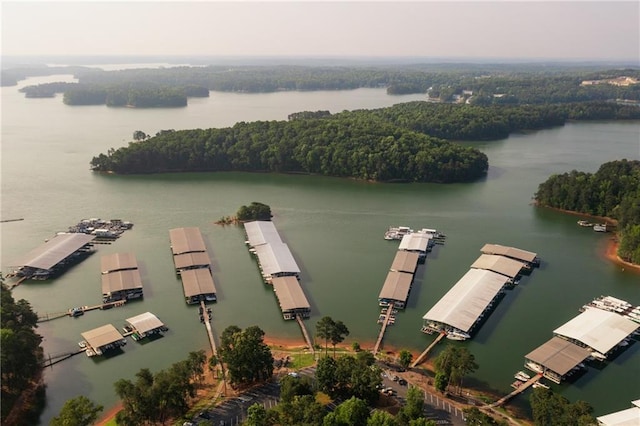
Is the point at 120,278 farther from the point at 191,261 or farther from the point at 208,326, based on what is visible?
the point at 208,326

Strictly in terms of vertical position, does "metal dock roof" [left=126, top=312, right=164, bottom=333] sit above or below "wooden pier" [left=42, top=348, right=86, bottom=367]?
above

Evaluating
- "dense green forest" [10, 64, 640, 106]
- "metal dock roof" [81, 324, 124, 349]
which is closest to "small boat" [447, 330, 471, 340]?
"metal dock roof" [81, 324, 124, 349]

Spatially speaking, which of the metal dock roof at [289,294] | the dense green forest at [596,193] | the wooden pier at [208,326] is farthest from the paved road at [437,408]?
the dense green forest at [596,193]

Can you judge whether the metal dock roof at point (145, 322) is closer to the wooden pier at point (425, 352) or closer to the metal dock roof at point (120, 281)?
the metal dock roof at point (120, 281)

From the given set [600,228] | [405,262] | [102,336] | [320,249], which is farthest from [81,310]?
[600,228]

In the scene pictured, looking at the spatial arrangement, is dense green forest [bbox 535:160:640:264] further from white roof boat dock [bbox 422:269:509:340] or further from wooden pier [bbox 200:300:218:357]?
wooden pier [bbox 200:300:218:357]

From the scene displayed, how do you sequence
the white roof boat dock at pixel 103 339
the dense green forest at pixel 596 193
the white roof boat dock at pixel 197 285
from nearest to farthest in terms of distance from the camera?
the white roof boat dock at pixel 103 339, the white roof boat dock at pixel 197 285, the dense green forest at pixel 596 193
